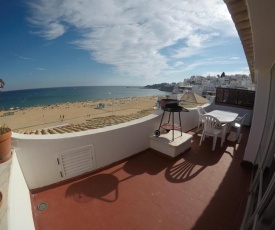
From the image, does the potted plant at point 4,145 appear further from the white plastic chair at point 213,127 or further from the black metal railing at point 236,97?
the black metal railing at point 236,97

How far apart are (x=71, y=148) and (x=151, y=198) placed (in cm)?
161

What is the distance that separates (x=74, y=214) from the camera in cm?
218

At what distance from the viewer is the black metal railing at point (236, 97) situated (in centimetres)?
695

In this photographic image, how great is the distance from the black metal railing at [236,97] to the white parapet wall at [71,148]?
5410 mm

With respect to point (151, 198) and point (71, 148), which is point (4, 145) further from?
point (151, 198)

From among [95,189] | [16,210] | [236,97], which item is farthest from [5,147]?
[236,97]

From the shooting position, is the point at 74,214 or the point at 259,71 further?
the point at 259,71

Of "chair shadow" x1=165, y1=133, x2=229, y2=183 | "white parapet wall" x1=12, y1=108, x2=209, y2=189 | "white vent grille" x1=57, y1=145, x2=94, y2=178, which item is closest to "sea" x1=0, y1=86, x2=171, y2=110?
"chair shadow" x1=165, y1=133, x2=229, y2=183

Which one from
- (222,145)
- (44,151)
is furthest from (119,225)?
(222,145)

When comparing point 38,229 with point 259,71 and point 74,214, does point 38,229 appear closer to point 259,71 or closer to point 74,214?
point 74,214

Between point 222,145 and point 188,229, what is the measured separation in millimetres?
3231

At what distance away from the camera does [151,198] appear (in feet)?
8.21

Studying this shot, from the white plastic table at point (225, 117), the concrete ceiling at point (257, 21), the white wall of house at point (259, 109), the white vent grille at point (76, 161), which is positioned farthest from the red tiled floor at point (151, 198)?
the concrete ceiling at point (257, 21)

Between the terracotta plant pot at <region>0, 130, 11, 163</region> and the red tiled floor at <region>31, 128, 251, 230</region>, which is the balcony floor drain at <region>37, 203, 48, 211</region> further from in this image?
the terracotta plant pot at <region>0, 130, 11, 163</region>
